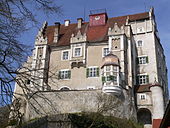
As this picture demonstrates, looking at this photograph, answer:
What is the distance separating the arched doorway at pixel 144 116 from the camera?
3081 cm

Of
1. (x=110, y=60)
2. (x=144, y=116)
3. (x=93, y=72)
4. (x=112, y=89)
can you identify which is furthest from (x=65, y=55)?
(x=144, y=116)

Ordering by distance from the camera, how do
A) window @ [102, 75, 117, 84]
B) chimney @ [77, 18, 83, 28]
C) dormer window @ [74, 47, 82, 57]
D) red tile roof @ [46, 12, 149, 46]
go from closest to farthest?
window @ [102, 75, 117, 84] < dormer window @ [74, 47, 82, 57] < red tile roof @ [46, 12, 149, 46] < chimney @ [77, 18, 83, 28]

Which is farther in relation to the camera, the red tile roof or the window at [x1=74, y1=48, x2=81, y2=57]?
the red tile roof

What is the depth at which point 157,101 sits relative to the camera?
29.9 meters

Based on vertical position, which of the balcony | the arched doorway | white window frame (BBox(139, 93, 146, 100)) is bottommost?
the arched doorway

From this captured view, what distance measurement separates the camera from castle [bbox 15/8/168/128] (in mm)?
29984

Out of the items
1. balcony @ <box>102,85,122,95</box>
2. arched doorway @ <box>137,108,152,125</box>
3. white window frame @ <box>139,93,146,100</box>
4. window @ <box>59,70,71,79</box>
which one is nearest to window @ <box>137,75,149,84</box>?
white window frame @ <box>139,93,146,100</box>

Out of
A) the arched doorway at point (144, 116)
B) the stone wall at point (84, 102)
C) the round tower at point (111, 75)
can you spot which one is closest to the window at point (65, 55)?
the stone wall at point (84, 102)

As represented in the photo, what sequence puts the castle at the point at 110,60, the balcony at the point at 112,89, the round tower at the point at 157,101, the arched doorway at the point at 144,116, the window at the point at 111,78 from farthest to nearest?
1. the arched doorway at the point at 144,116
2. the castle at the point at 110,60
3. the round tower at the point at 157,101
4. the window at the point at 111,78
5. the balcony at the point at 112,89

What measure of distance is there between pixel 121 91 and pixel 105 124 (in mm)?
6851

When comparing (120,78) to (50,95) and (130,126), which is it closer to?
(130,126)

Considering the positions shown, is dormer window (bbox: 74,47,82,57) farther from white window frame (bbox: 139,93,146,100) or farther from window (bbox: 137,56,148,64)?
white window frame (bbox: 139,93,146,100)

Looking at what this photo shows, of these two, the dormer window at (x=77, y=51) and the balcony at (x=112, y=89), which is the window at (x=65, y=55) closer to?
the dormer window at (x=77, y=51)

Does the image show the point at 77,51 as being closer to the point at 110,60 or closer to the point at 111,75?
the point at 110,60
